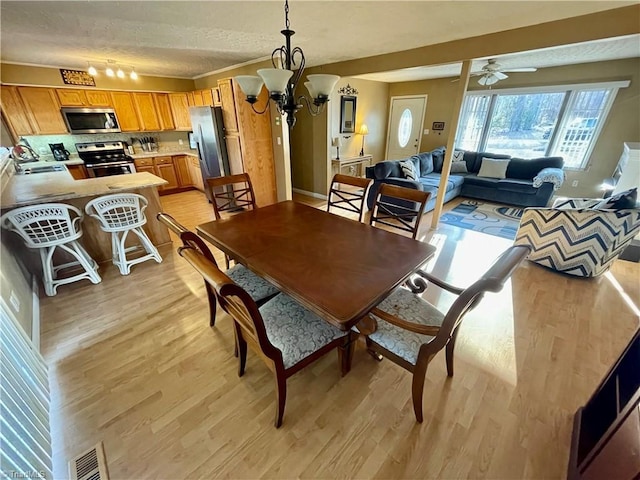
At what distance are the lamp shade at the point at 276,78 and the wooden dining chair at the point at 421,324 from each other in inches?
51.3

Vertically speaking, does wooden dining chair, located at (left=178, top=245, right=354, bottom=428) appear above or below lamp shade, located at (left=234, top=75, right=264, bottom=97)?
below

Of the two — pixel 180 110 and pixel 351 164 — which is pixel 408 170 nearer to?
pixel 351 164

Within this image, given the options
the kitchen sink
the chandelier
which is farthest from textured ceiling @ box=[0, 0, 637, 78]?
the kitchen sink

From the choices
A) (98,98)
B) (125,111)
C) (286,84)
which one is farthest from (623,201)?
(98,98)

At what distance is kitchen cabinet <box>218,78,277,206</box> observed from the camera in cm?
386

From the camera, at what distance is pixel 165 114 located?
5320mm

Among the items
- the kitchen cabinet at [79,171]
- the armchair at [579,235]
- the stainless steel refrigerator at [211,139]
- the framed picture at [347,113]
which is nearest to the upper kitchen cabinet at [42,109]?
the kitchen cabinet at [79,171]

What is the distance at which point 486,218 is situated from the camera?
411cm

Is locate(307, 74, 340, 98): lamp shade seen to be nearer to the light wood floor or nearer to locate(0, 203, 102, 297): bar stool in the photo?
the light wood floor

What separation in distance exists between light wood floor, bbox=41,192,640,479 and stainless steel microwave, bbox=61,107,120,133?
3765mm

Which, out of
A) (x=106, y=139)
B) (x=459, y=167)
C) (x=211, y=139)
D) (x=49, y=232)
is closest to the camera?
(x=49, y=232)

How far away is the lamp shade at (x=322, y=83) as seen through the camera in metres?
1.55

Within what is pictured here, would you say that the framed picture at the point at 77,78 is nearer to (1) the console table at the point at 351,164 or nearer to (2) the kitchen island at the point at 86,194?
(2) the kitchen island at the point at 86,194

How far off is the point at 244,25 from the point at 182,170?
12.9 ft
